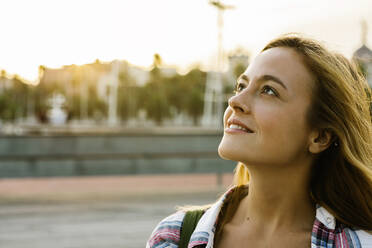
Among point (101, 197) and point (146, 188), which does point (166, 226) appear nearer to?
point (101, 197)

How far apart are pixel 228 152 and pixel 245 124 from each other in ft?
0.36

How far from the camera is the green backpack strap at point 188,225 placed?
1698 millimetres

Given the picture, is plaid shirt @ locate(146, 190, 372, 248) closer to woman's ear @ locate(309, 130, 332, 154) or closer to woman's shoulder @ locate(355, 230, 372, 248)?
woman's shoulder @ locate(355, 230, 372, 248)

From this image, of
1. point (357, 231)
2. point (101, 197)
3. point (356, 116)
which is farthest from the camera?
point (101, 197)

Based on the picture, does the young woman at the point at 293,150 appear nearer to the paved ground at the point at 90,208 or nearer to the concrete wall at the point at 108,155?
the paved ground at the point at 90,208

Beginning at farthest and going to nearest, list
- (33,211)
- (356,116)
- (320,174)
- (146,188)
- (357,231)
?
(146,188), (33,211), (320,174), (356,116), (357,231)

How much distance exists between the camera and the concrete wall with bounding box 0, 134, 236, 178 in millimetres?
8727

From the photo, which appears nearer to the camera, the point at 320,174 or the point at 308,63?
the point at 308,63

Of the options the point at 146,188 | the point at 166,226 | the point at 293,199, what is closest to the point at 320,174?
the point at 293,199

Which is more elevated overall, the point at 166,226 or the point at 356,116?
the point at 356,116

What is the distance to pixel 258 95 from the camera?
1.79m

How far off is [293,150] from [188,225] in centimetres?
45

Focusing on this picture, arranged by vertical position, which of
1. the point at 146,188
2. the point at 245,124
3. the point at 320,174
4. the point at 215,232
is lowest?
the point at 146,188

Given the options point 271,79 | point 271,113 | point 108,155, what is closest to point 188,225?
point 271,113
